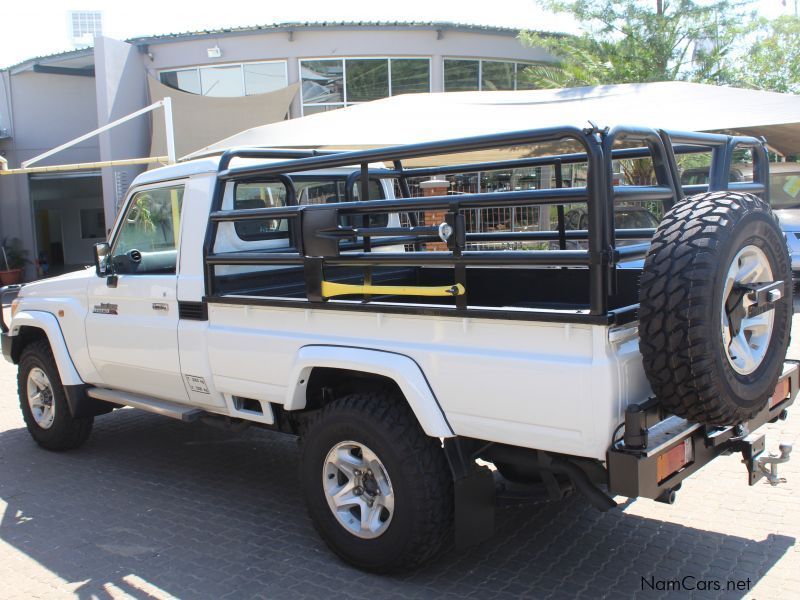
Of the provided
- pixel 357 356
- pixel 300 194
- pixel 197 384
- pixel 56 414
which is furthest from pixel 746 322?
pixel 56 414

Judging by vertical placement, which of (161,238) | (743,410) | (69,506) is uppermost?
(161,238)

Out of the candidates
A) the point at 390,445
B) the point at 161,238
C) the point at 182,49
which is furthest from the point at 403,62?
the point at 390,445

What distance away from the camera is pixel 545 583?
11.8 feet

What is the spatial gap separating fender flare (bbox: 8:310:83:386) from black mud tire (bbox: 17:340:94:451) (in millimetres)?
157

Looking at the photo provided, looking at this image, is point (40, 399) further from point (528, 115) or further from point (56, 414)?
point (528, 115)

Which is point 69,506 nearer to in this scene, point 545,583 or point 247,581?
point 247,581

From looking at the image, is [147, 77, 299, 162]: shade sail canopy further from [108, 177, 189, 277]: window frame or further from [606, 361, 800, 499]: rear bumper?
[606, 361, 800, 499]: rear bumper

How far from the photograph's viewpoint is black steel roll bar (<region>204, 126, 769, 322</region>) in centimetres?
285

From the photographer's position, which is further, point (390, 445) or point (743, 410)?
point (390, 445)

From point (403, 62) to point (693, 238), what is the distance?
52.9ft

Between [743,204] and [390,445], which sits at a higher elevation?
[743,204]

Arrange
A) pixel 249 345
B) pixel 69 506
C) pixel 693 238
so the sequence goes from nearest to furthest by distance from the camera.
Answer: pixel 693 238 → pixel 249 345 → pixel 69 506

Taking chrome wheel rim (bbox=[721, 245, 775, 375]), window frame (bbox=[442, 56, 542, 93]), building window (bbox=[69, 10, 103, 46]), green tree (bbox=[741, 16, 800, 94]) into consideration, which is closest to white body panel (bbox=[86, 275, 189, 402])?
chrome wheel rim (bbox=[721, 245, 775, 375])

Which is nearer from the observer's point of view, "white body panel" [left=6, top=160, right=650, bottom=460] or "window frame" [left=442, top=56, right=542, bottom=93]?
"white body panel" [left=6, top=160, right=650, bottom=460]
